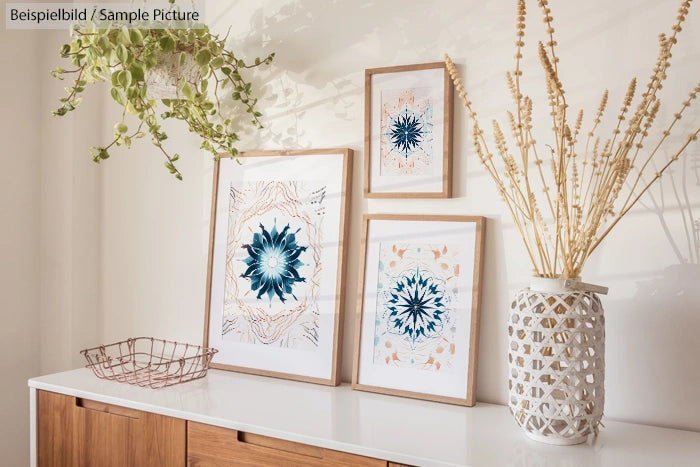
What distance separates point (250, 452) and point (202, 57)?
3.65 ft

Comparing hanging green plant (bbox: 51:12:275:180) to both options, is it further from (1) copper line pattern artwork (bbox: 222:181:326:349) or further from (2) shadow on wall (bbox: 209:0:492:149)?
(1) copper line pattern artwork (bbox: 222:181:326:349)

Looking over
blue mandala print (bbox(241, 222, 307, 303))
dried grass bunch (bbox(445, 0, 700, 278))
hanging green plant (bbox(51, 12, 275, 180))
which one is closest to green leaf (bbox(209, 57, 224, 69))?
hanging green plant (bbox(51, 12, 275, 180))

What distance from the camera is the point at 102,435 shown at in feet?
6.04

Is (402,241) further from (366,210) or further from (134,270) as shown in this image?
(134,270)

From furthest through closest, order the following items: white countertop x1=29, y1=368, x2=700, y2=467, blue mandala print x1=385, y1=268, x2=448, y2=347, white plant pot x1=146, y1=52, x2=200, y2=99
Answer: white plant pot x1=146, y1=52, x2=200, y2=99 → blue mandala print x1=385, y1=268, x2=448, y2=347 → white countertop x1=29, y1=368, x2=700, y2=467

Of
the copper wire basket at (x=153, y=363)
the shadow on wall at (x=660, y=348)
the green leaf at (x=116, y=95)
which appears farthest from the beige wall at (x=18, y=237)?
the shadow on wall at (x=660, y=348)

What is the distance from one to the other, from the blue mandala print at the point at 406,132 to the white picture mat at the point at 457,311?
0.69 ft

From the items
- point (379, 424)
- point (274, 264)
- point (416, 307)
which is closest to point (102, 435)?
point (274, 264)

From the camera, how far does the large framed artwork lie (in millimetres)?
1985

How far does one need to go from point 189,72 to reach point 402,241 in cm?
81

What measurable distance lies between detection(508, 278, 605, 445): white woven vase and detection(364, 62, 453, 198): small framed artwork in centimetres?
48

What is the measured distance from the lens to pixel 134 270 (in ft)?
8.00

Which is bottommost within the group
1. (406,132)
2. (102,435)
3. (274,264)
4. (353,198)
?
(102,435)

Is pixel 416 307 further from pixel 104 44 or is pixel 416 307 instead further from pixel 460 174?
pixel 104 44
